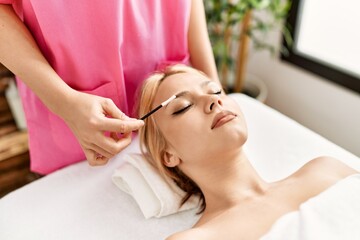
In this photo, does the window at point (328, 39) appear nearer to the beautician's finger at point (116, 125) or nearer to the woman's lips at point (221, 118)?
the woman's lips at point (221, 118)

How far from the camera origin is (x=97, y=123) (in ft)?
2.82

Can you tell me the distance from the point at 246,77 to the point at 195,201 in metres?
1.35

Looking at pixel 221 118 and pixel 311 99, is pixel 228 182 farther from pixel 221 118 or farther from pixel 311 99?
pixel 311 99

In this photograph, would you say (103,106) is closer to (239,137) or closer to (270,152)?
(239,137)

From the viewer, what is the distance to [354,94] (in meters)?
1.82

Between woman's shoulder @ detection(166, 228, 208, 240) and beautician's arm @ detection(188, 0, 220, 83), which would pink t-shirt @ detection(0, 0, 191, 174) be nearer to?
beautician's arm @ detection(188, 0, 220, 83)

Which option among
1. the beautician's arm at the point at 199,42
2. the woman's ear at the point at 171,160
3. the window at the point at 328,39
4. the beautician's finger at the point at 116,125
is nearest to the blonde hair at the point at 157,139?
the woman's ear at the point at 171,160

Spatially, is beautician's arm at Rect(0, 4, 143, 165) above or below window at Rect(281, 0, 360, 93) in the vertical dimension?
above

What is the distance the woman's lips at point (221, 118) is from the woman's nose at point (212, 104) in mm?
26

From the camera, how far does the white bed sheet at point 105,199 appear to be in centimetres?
108

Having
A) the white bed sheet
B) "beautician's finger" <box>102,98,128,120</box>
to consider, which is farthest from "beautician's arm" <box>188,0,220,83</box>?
"beautician's finger" <box>102,98,128,120</box>

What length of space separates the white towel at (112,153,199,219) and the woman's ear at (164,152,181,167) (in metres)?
0.08

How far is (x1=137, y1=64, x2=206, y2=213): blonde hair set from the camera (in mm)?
1125

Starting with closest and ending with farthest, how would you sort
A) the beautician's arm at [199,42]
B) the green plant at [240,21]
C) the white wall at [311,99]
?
the beautician's arm at [199,42], the green plant at [240,21], the white wall at [311,99]
